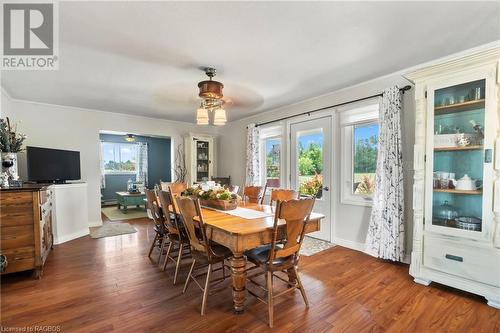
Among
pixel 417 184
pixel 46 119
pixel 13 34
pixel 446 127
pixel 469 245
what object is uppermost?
pixel 13 34

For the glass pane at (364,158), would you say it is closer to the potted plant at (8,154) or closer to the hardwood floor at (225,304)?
the hardwood floor at (225,304)

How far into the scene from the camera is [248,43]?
2.27 m

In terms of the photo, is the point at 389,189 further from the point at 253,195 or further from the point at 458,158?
the point at 253,195

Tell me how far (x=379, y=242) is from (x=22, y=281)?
418cm

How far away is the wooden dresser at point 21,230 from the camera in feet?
8.15

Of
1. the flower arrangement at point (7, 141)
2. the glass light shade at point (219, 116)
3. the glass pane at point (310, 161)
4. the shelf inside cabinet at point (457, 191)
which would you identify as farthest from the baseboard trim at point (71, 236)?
the shelf inside cabinet at point (457, 191)

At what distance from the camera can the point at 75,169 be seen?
439 cm

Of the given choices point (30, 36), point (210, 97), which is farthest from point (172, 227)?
point (30, 36)

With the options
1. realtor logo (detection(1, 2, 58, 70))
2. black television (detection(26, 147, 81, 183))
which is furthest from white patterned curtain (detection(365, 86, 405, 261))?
black television (detection(26, 147, 81, 183))

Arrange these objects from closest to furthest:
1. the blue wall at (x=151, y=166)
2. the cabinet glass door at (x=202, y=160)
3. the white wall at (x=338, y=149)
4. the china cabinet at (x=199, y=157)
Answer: the white wall at (x=338, y=149)
the china cabinet at (x=199, y=157)
the cabinet glass door at (x=202, y=160)
the blue wall at (x=151, y=166)

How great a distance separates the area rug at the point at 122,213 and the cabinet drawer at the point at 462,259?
5825 mm

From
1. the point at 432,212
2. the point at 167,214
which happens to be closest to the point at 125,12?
the point at 167,214

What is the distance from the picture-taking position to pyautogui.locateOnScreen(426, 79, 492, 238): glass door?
7.35 feet

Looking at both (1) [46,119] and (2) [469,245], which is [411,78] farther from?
(1) [46,119]
